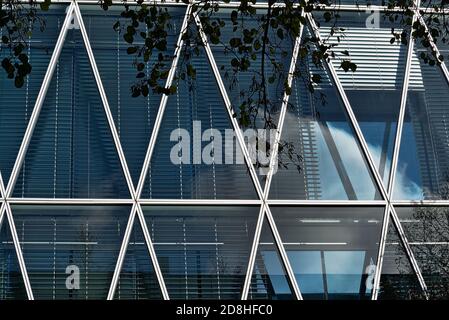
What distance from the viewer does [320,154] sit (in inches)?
678

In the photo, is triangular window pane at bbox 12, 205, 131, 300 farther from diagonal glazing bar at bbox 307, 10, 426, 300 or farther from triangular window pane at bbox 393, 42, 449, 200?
triangular window pane at bbox 393, 42, 449, 200

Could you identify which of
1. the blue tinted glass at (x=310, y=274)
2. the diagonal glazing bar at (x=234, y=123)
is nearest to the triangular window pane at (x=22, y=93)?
the diagonal glazing bar at (x=234, y=123)

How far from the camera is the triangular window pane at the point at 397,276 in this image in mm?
16516

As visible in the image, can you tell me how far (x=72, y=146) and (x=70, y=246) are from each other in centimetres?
181

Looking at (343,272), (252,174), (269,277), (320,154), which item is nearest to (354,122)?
(320,154)

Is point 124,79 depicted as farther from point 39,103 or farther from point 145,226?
point 145,226

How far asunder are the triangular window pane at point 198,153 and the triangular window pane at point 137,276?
38.8 inches

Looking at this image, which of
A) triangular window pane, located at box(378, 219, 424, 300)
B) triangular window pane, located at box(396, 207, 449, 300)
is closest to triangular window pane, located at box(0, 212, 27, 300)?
triangular window pane, located at box(378, 219, 424, 300)

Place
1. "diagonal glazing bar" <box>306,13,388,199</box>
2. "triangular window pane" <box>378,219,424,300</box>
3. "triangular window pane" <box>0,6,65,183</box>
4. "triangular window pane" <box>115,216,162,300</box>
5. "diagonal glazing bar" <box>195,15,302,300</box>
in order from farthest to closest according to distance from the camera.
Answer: "diagonal glazing bar" <box>306,13,388,199</box>
"triangular window pane" <box>0,6,65,183</box>
"triangular window pane" <box>378,219,424,300</box>
"diagonal glazing bar" <box>195,15,302,300</box>
"triangular window pane" <box>115,216,162,300</box>

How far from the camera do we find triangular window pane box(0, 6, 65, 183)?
1681cm

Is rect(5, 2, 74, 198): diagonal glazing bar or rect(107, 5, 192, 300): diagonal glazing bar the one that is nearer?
rect(107, 5, 192, 300): diagonal glazing bar

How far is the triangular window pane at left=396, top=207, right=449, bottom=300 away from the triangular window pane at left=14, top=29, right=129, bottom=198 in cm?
495
